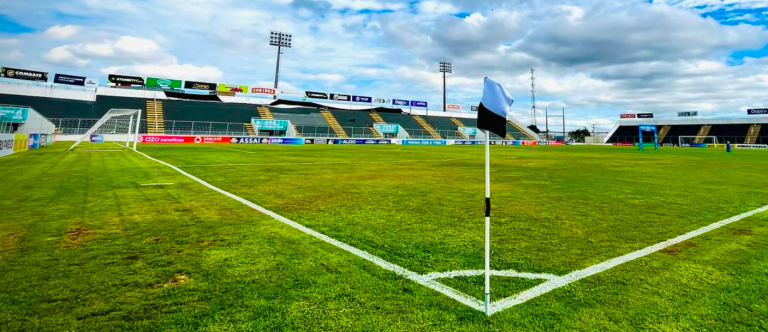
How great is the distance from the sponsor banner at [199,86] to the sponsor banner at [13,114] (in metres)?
37.0

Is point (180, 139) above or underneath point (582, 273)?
above

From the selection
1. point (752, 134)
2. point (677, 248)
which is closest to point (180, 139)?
point (677, 248)

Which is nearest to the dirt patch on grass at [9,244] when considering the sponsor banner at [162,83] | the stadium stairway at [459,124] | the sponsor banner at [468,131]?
the sponsor banner at [162,83]

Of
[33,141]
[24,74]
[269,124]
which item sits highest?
[24,74]

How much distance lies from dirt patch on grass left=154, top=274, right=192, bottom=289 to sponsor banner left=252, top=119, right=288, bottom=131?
2394 inches

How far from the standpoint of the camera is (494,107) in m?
3.26

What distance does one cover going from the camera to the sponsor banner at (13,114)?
102ft

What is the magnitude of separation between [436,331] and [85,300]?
284 cm

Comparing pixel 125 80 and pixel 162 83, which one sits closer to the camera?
pixel 125 80

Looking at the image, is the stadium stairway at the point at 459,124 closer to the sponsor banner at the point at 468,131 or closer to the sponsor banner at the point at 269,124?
the sponsor banner at the point at 468,131

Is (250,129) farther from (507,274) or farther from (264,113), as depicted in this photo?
(507,274)

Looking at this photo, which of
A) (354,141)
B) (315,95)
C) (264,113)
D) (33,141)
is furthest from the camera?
(315,95)

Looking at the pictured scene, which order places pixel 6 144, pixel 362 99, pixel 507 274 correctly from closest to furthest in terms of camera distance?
pixel 507 274 → pixel 6 144 → pixel 362 99

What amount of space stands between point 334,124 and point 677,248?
6874 centimetres
